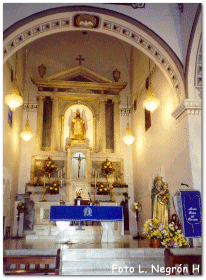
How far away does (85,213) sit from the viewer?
29.9ft

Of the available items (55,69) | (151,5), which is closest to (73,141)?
(55,69)

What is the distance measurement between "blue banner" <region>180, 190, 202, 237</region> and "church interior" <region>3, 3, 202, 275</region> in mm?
198

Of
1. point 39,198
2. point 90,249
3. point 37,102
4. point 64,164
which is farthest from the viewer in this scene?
point 37,102

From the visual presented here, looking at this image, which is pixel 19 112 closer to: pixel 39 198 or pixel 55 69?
pixel 55 69

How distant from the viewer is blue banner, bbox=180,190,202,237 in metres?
7.64

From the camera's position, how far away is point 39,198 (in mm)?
13477

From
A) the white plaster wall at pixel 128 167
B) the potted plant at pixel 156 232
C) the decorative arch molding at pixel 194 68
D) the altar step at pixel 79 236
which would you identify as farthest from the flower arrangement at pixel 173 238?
the white plaster wall at pixel 128 167

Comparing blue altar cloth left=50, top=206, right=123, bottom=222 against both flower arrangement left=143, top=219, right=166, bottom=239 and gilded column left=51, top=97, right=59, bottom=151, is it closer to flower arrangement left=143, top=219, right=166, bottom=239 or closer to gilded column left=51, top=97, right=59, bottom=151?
flower arrangement left=143, top=219, right=166, bottom=239

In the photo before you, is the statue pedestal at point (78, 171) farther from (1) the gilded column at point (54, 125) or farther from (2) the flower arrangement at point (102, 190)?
(1) the gilded column at point (54, 125)

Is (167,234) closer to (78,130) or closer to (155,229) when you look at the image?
(155,229)

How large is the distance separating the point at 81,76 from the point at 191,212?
10622 mm

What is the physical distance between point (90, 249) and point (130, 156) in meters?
9.04

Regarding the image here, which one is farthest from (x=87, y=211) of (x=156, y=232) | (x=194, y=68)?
(x=194, y=68)

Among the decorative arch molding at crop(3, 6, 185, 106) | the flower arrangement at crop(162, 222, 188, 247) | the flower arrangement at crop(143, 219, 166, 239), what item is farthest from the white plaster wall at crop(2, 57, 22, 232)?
the flower arrangement at crop(162, 222, 188, 247)
